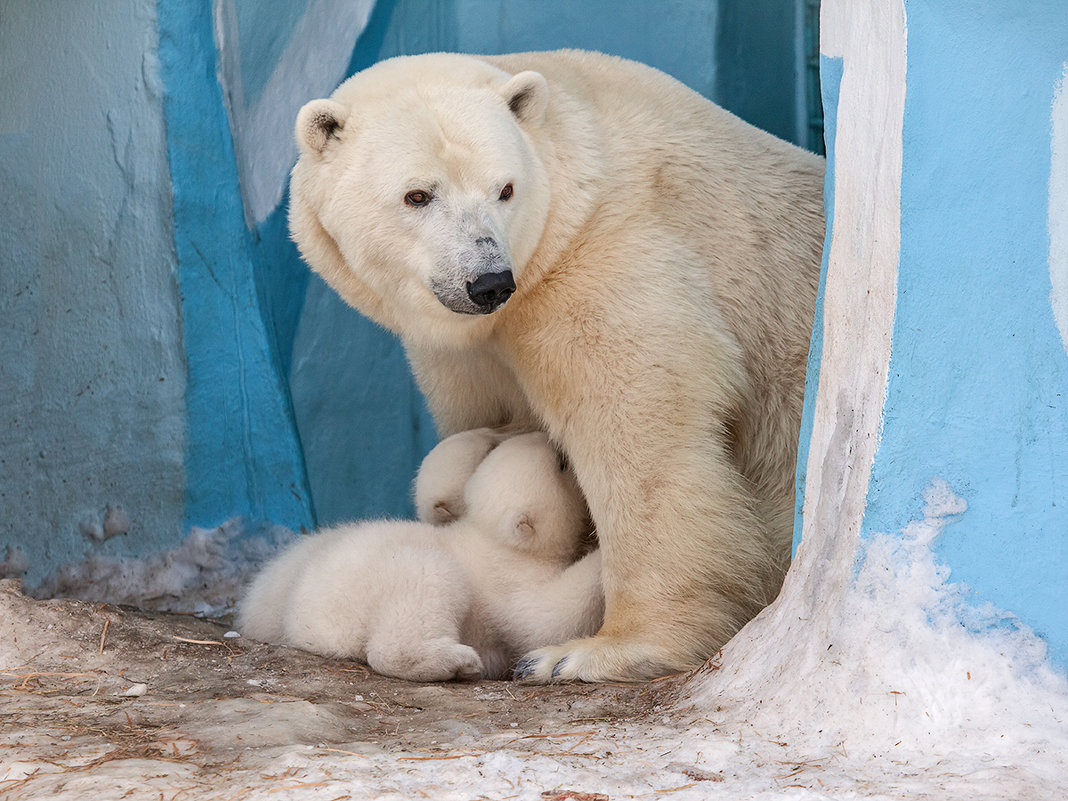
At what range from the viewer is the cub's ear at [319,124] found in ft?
10.7

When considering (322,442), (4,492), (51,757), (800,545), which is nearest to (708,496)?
(800,545)

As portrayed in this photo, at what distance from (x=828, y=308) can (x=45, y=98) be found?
10.6ft

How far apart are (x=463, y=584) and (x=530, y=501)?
0.32 meters

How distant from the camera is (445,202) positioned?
3184 millimetres

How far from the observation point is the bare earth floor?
2.04 m

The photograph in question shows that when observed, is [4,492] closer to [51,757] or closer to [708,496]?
[51,757]

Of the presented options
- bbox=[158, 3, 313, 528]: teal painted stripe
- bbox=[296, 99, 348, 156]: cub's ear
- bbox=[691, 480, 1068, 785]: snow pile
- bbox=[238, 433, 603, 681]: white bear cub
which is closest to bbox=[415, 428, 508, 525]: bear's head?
bbox=[238, 433, 603, 681]: white bear cub

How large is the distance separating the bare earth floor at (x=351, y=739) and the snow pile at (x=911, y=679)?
0.6 inches

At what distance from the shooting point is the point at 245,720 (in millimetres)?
2627

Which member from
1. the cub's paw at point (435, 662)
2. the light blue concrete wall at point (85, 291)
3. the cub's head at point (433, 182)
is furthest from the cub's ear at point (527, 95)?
the light blue concrete wall at point (85, 291)

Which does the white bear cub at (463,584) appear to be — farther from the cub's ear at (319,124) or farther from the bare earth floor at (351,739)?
the cub's ear at (319,124)

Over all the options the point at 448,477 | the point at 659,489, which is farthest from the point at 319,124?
the point at 659,489

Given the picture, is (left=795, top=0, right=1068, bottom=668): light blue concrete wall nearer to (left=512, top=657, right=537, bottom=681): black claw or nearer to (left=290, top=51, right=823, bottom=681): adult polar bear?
(left=290, top=51, right=823, bottom=681): adult polar bear

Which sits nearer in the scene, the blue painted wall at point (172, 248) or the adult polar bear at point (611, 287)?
the adult polar bear at point (611, 287)
